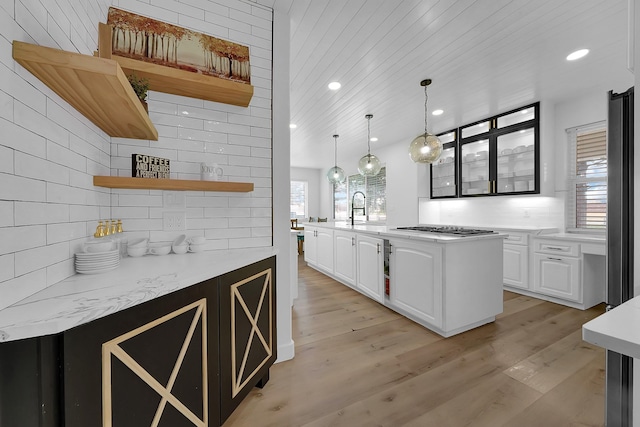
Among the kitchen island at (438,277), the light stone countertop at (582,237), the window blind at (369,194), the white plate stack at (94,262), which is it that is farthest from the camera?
the window blind at (369,194)

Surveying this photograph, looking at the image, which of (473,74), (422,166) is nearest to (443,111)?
(473,74)

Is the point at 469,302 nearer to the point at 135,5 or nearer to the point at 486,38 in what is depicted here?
the point at 486,38

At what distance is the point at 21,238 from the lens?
84 cm

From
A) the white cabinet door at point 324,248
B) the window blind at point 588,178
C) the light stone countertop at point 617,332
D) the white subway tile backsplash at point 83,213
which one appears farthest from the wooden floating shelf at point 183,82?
the window blind at point 588,178

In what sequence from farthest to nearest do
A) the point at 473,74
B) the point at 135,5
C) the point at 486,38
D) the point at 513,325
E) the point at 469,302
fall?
the point at 473,74, the point at 513,325, the point at 469,302, the point at 486,38, the point at 135,5

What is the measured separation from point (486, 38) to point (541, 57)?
0.76m

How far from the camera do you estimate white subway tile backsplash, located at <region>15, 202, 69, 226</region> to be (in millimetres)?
836

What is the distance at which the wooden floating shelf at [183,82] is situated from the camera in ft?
4.50

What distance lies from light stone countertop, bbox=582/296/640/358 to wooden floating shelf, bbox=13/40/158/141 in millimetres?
1549

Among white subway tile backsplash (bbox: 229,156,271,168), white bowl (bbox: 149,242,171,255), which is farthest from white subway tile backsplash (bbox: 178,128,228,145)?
white bowl (bbox: 149,242,171,255)

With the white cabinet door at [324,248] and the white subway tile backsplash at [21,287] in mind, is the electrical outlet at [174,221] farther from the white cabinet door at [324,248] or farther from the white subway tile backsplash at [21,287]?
the white cabinet door at [324,248]

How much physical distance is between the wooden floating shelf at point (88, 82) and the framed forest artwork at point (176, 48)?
1.54 ft

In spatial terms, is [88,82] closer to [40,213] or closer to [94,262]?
[40,213]

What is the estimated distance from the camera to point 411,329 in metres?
2.50
